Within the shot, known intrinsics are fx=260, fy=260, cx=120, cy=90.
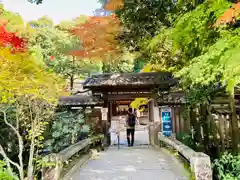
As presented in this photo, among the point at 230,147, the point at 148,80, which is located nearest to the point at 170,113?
the point at 148,80

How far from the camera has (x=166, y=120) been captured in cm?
1005

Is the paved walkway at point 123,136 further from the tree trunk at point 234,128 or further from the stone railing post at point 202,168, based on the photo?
the stone railing post at point 202,168

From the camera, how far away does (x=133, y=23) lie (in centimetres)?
826

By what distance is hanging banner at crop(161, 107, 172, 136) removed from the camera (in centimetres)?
1005

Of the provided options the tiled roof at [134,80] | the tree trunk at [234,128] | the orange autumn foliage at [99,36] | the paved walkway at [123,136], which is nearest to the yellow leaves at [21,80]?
the tree trunk at [234,128]

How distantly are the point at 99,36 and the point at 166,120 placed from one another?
526 centimetres

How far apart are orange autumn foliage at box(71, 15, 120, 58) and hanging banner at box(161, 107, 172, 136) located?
145 inches

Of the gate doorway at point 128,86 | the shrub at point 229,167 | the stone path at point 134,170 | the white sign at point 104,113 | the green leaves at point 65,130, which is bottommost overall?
the stone path at point 134,170

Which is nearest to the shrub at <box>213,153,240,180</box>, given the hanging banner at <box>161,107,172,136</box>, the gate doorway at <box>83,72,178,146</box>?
the hanging banner at <box>161,107,172,136</box>

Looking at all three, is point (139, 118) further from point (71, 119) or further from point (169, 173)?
point (169, 173)

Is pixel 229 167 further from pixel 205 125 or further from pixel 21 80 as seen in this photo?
pixel 21 80

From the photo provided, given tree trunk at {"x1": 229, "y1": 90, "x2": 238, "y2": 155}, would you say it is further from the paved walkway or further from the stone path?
the paved walkway

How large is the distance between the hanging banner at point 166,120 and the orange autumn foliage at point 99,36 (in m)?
3.69

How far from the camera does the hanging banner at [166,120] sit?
1005 centimetres
